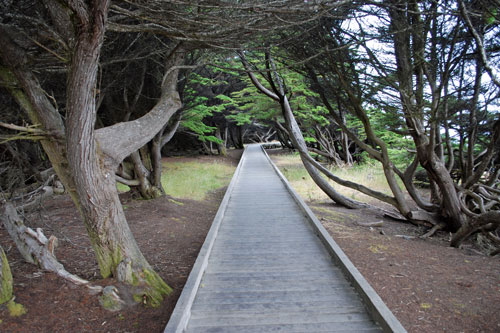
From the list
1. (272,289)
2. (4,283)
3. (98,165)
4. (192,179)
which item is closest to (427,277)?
(272,289)

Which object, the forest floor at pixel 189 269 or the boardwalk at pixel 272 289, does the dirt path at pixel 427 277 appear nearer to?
the forest floor at pixel 189 269

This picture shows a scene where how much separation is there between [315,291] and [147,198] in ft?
19.9

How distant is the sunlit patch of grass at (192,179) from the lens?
11.5m

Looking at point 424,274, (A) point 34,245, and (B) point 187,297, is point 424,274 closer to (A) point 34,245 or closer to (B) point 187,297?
(B) point 187,297

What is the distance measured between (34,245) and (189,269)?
6.97 feet

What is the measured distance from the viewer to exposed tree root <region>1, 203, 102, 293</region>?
3.85 m

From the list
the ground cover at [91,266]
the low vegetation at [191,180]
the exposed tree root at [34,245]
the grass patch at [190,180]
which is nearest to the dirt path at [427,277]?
the ground cover at [91,266]

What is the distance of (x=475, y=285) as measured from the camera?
437 centimetres

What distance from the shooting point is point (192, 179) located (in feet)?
47.1

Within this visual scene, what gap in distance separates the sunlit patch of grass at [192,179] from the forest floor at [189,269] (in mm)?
3296

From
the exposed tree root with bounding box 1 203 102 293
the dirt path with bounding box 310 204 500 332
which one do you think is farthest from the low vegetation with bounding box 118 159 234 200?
the exposed tree root with bounding box 1 203 102 293

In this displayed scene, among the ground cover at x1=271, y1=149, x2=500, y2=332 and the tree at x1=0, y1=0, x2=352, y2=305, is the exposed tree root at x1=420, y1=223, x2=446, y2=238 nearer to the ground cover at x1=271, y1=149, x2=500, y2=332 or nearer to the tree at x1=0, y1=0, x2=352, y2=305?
the ground cover at x1=271, y1=149, x2=500, y2=332

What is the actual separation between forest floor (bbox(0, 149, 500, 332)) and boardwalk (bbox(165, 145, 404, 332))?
42 centimetres

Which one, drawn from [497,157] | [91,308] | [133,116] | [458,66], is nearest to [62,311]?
[91,308]
